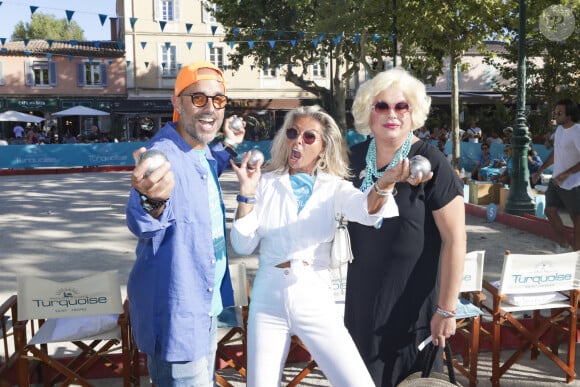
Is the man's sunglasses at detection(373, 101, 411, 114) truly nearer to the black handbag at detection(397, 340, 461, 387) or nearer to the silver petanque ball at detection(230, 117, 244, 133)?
the silver petanque ball at detection(230, 117, 244, 133)

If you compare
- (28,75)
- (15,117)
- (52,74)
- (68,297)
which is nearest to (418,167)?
(68,297)

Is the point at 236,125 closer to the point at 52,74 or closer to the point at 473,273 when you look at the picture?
the point at 473,273

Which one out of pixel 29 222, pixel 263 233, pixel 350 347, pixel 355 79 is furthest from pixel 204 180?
pixel 355 79

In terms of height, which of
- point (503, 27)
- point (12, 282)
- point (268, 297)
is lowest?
point (12, 282)

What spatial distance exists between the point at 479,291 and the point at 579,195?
313 centimetres

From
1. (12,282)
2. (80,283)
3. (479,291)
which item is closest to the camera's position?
(80,283)

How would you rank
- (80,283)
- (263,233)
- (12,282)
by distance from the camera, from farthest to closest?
(12,282)
(80,283)
(263,233)

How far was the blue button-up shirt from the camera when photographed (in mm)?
2250

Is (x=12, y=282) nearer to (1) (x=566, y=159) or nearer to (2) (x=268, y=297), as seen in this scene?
(2) (x=268, y=297)

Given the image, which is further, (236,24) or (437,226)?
(236,24)

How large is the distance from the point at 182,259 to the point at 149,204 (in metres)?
0.32

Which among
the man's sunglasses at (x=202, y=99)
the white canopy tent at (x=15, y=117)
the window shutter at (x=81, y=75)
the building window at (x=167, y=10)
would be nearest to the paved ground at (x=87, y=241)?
the man's sunglasses at (x=202, y=99)

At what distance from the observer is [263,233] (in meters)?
2.66

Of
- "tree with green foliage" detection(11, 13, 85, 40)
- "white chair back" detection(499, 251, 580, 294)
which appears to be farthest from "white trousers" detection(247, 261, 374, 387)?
"tree with green foliage" detection(11, 13, 85, 40)
